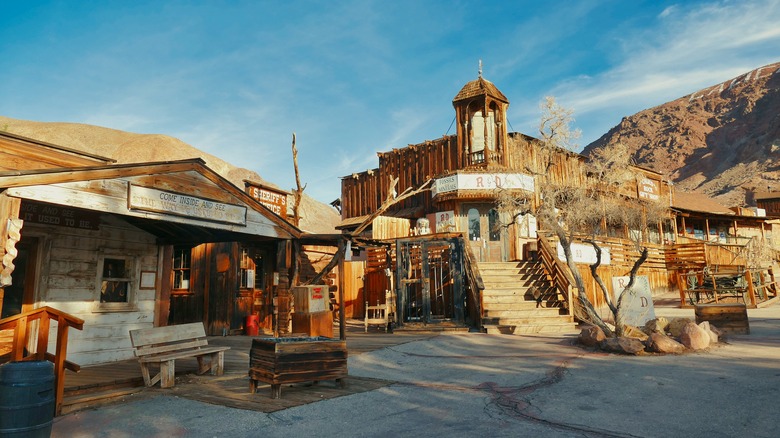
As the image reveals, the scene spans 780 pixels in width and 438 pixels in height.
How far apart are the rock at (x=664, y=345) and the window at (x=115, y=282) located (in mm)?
10737

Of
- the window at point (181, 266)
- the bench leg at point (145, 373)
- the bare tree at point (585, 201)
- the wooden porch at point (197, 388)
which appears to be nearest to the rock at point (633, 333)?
the bare tree at point (585, 201)

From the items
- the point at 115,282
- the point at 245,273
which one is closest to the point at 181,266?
the point at 245,273

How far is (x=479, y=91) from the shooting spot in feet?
76.6

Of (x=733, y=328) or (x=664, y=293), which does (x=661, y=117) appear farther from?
(x=733, y=328)

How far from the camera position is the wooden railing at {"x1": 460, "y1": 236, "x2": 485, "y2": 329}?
48.5ft

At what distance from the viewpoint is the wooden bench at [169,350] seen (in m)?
7.61

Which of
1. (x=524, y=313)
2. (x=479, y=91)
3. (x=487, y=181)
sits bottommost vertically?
(x=524, y=313)

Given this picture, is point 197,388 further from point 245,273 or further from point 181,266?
point 181,266

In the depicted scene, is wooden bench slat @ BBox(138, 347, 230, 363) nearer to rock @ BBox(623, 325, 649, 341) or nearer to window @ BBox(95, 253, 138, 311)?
window @ BBox(95, 253, 138, 311)

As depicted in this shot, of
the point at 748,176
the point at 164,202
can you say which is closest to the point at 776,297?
the point at 164,202

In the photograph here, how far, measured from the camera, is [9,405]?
4492 mm

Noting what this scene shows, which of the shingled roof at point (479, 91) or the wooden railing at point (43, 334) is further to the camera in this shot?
the shingled roof at point (479, 91)

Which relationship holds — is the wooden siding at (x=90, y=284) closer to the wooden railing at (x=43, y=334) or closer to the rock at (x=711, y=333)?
the wooden railing at (x=43, y=334)

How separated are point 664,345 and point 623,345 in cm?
73
